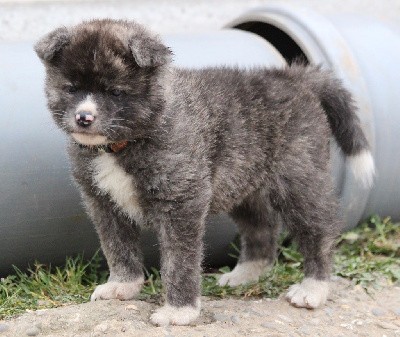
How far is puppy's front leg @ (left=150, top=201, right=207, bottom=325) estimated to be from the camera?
462cm

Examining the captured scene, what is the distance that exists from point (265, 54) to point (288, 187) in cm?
126

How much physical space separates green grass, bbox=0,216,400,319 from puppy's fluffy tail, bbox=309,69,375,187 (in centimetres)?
71

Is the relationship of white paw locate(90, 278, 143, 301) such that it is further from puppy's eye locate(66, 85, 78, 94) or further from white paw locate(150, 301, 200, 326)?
puppy's eye locate(66, 85, 78, 94)

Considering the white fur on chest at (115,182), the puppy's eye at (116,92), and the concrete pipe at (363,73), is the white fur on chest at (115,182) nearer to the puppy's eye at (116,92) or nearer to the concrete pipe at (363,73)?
the puppy's eye at (116,92)

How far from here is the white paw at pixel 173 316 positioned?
4.67 meters

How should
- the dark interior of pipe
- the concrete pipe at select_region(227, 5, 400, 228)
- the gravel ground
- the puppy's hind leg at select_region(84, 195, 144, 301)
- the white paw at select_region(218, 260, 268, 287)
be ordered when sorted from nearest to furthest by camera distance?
the gravel ground
the puppy's hind leg at select_region(84, 195, 144, 301)
the white paw at select_region(218, 260, 268, 287)
the concrete pipe at select_region(227, 5, 400, 228)
the dark interior of pipe

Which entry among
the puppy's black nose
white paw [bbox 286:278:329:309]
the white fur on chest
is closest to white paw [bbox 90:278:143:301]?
the white fur on chest

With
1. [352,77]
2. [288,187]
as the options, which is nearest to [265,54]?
[352,77]

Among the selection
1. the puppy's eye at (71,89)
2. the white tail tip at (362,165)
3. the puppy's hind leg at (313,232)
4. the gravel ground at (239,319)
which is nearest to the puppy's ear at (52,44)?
the puppy's eye at (71,89)

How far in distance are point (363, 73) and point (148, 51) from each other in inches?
85.4

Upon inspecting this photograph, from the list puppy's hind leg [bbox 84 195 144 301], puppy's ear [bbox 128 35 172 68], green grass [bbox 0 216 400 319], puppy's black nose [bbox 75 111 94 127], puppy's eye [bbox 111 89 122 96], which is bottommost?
green grass [bbox 0 216 400 319]

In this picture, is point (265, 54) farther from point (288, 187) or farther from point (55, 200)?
point (55, 200)

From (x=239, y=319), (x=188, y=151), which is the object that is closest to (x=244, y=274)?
(x=239, y=319)

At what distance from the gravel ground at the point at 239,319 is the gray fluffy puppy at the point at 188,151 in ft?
0.37
